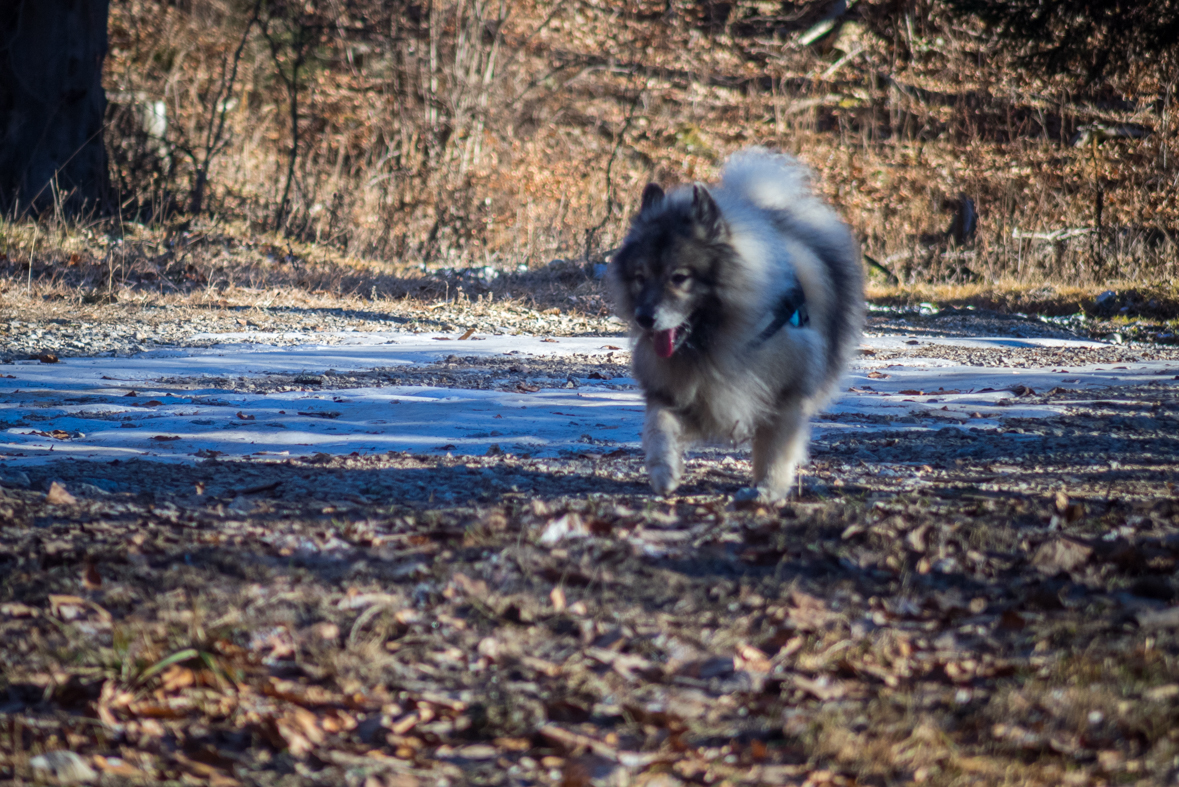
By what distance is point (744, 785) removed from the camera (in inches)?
73.6

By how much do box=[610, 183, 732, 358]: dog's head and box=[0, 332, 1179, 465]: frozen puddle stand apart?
1125mm

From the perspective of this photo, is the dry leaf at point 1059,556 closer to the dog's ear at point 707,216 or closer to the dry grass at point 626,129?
the dog's ear at point 707,216

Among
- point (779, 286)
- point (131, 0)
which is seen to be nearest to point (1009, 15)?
point (779, 286)

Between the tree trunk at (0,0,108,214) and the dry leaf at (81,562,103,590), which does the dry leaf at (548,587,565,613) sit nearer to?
the dry leaf at (81,562,103,590)

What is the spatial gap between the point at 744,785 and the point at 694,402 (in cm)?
223

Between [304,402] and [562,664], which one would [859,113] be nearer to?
[304,402]

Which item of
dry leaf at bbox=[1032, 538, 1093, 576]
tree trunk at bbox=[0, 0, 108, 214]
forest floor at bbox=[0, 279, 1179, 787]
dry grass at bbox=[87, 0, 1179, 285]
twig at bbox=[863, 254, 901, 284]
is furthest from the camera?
twig at bbox=[863, 254, 901, 284]

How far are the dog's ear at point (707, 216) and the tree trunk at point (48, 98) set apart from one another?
10605mm

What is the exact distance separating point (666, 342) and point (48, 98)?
1163 centimetres

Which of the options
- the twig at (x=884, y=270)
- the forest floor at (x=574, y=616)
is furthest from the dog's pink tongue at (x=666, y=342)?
the twig at (x=884, y=270)

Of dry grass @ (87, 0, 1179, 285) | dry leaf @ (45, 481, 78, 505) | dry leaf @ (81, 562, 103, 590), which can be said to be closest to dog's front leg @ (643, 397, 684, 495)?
dry leaf @ (81, 562, 103, 590)

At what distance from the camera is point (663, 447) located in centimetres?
389

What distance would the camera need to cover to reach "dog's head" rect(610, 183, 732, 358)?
386 centimetres

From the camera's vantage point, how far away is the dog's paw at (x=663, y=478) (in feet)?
12.6
